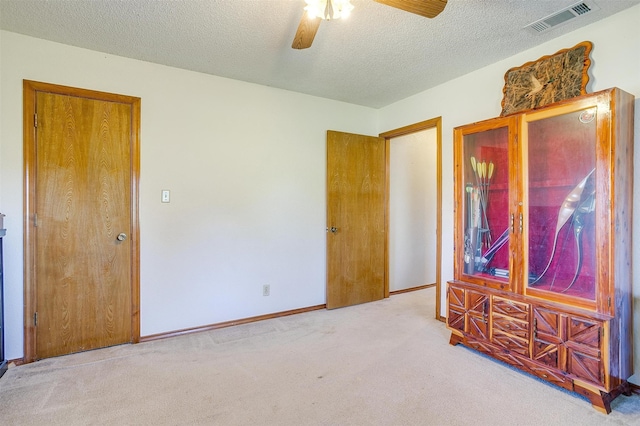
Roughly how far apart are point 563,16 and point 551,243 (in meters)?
1.54

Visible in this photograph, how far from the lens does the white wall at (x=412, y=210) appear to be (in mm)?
4336

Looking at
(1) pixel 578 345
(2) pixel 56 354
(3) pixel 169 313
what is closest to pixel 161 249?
(3) pixel 169 313

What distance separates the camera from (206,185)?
306cm

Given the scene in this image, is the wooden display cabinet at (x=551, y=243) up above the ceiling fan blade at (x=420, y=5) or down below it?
below

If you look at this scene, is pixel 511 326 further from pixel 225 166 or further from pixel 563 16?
pixel 225 166

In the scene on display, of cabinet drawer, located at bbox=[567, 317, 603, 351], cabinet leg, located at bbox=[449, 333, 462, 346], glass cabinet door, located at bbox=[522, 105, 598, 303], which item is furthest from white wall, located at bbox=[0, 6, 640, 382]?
cabinet drawer, located at bbox=[567, 317, 603, 351]

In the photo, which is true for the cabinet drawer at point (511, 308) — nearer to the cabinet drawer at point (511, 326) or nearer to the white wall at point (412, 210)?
the cabinet drawer at point (511, 326)

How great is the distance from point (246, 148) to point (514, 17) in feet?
8.02

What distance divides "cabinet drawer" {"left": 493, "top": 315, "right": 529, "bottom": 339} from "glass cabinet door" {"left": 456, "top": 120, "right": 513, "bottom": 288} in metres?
0.29

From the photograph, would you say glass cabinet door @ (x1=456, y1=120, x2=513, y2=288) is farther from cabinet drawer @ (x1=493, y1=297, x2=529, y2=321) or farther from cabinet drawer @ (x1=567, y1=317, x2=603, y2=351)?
cabinet drawer @ (x1=567, y1=317, x2=603, y2=351)

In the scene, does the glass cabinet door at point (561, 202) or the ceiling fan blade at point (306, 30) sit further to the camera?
the glass cabinet door at point (561, 202)

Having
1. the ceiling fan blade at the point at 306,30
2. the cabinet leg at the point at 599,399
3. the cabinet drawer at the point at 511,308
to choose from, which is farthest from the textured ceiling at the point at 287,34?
the cabinet leg at the point at 599,399

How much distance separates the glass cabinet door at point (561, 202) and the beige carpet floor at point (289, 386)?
2.34ft

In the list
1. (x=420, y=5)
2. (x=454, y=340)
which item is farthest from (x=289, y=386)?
(x=420, y=5)
